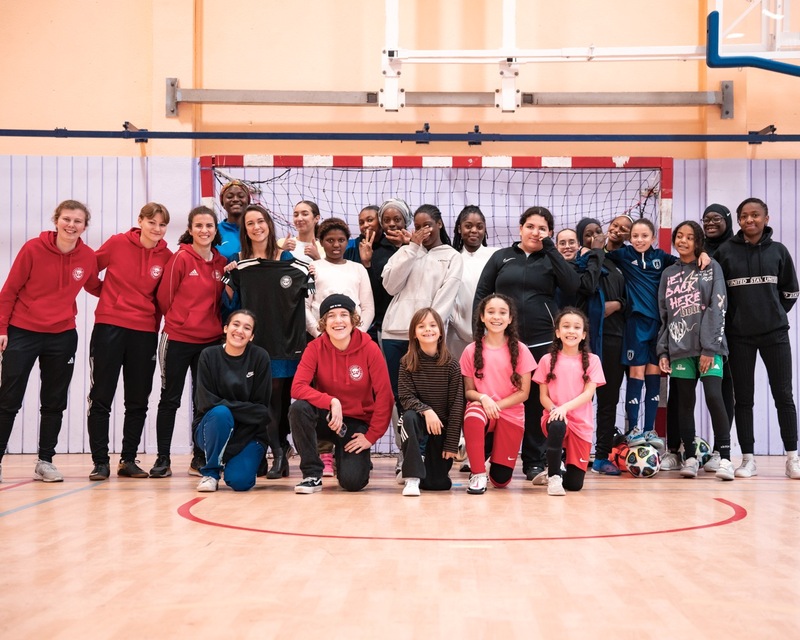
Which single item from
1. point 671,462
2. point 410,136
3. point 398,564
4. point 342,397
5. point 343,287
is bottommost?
point 671,462

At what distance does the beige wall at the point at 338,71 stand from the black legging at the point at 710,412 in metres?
2.65

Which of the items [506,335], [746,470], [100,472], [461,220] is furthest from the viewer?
[461,220]

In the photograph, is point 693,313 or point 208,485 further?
point 693,313

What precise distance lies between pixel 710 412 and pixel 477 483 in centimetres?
162

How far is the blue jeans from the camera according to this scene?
4562mm

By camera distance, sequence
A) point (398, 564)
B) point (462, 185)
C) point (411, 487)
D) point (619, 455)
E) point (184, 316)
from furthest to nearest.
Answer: point (462, 185), point (619, 455), point (184, 316), point (411, 487), point (398, 564)

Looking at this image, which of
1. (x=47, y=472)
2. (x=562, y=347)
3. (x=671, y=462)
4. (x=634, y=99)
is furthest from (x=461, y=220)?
(x=47, y=472)

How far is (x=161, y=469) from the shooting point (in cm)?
520

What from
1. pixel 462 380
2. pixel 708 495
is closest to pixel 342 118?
pixel 462 380

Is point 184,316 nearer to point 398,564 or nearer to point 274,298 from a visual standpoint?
point 274,298

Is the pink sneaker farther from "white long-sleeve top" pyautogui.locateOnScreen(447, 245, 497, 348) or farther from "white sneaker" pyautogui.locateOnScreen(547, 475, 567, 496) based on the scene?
"white sneaker" pyautogui.locateOnScreen(547, 475, 567, 496)

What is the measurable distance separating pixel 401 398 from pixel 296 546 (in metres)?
1.72

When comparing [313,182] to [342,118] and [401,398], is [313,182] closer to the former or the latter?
[342,118]

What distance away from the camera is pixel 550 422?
15.2ft
